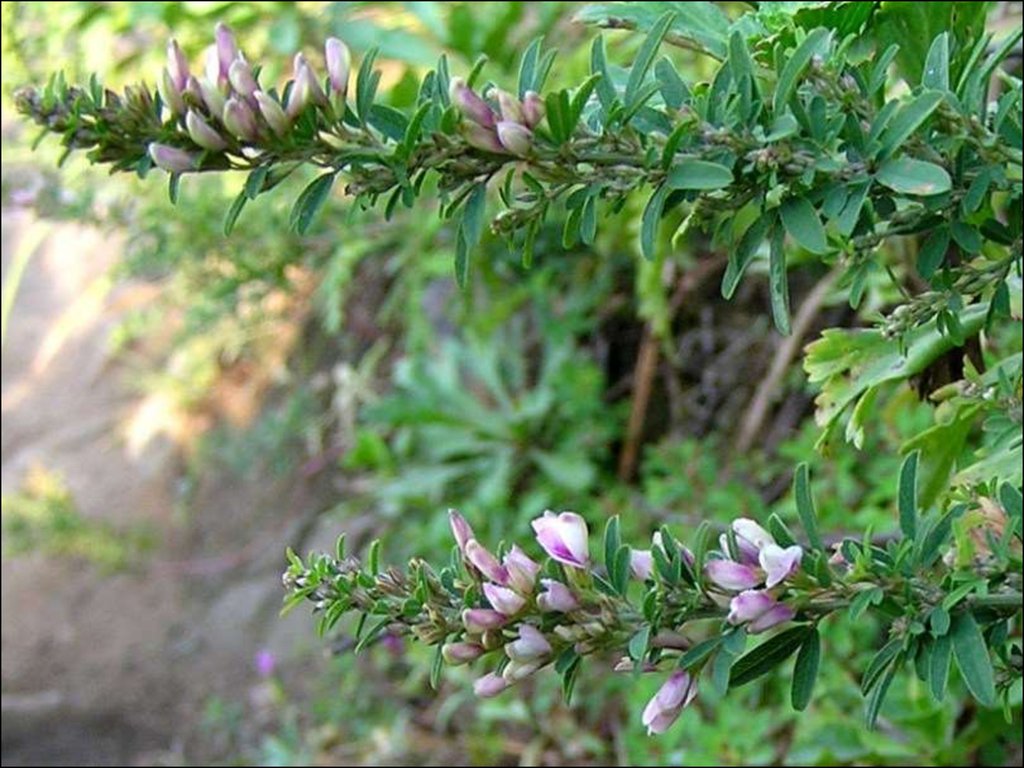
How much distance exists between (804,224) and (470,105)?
18 cm

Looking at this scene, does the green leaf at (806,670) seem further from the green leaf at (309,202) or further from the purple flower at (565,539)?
the green leaf at (309,202)

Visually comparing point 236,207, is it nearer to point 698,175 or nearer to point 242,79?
point 242,79

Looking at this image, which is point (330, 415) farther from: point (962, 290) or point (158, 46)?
point (962, 290)

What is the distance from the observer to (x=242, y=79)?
0.67 m

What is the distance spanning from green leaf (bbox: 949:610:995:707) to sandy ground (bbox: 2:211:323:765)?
1.34m

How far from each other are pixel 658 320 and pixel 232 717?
834 mm

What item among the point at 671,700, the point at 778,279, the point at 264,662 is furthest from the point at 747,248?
the point at 264,662

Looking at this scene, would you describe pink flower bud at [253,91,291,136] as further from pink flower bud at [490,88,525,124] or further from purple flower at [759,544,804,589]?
purple flower at [759,544,804,589]

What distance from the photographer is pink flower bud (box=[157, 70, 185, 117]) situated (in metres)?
0.68

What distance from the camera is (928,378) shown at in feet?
3.47

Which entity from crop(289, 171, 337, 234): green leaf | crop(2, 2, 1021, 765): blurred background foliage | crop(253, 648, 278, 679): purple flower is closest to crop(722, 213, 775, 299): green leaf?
crop(289, 171, 337, 234): green leaf

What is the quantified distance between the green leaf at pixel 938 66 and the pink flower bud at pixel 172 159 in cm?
39

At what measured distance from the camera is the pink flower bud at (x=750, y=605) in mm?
643

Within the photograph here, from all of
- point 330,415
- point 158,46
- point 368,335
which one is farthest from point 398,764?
point 158,46
